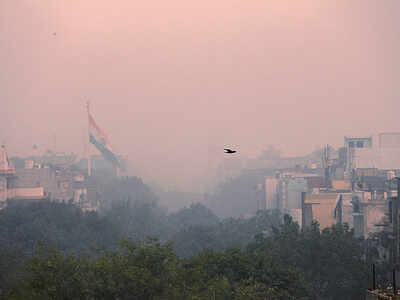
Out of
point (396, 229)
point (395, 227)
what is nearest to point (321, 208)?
point (395, 227)

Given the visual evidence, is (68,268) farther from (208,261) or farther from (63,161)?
(63,161)

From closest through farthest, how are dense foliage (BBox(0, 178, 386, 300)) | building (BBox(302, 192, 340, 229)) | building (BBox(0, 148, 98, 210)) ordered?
dense foliage (BBox(0, 178, 386, 300))
building (BBox(302, 192, 340, 229))
building (BBox(0, 148, 98, 210))

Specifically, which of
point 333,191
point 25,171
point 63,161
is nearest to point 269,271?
point 333,191

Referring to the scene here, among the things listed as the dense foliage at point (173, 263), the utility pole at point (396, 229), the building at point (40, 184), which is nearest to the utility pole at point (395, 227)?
the utility pole at point (396, 229)

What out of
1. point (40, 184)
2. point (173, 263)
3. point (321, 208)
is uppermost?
point (173, 263)

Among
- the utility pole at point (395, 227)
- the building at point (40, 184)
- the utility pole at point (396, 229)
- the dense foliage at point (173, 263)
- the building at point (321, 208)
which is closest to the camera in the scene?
the dense foliage at point (173, 263)

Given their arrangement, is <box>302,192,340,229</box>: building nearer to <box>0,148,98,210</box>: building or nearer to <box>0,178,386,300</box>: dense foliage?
<box>0,178,386,300</box>: dense foliage

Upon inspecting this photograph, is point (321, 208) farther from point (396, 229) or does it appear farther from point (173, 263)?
point (173, 263)

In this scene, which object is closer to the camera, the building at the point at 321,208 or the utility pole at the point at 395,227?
the utility pole at the point at 395,227

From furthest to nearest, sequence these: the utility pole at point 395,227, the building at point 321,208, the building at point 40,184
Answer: the building at point 40,184, the building at point 321,208, the utility pole at point 395,227

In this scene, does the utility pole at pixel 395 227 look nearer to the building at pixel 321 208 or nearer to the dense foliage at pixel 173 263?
the dense foliage at pixel 173 263

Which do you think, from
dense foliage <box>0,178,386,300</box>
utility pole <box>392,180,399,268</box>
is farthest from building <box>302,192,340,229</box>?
utility pole <box>392,180,399,268</box>

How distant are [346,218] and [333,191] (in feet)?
19.6

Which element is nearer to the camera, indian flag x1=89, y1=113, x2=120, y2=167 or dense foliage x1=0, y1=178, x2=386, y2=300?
dense foliage x1=0, y1=178, x2=386, y2=300
